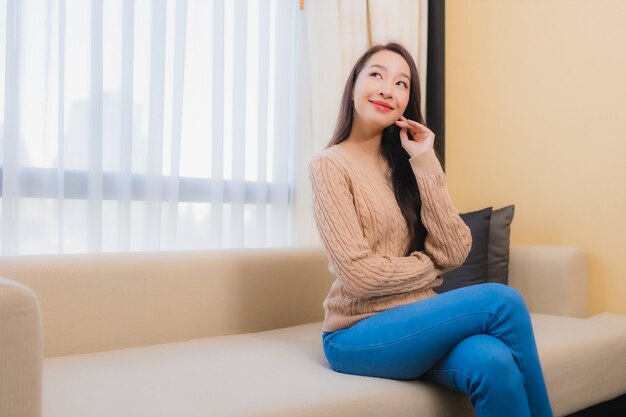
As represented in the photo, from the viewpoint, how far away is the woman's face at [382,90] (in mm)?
1783

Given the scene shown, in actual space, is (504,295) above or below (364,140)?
below

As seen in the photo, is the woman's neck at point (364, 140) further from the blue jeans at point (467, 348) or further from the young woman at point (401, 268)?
the blue jeans at point (467, 348)

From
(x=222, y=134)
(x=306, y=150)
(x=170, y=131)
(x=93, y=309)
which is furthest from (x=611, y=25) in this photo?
(x=93, y=309)

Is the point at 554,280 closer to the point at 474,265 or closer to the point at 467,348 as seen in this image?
the point at 474,265

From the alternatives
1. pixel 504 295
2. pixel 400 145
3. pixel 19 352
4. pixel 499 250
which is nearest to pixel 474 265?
pixel 499 250

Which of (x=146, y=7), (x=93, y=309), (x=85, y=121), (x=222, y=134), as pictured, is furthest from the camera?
(x=222, y=134)

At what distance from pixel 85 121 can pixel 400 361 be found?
1.25m

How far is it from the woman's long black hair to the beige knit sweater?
30mm

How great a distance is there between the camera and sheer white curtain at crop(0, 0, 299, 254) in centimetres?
195

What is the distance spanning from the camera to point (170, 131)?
2.26 meters

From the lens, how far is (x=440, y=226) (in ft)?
5.55

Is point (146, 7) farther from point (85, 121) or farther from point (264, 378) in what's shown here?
point (264, 378)

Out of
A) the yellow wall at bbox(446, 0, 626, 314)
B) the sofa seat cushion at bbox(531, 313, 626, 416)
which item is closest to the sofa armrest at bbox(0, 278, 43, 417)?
the sofa seat cushion at bbox(531, 313, 626, 416)

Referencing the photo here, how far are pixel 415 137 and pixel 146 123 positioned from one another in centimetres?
92
